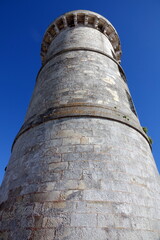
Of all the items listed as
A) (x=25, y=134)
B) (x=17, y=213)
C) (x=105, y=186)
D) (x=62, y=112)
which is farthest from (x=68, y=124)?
(x=17, y=213)

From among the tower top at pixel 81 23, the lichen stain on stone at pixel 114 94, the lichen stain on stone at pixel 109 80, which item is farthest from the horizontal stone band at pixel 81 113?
the tower top at pixel 81 23

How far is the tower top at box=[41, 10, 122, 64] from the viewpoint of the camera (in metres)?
8.39

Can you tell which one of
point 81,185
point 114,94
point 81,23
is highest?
point 81,23

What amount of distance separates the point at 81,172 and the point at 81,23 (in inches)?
301

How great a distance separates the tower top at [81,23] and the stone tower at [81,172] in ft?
14.3

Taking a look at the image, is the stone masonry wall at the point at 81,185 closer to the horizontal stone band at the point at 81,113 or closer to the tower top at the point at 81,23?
the horizontal stone band at the point at 81,113

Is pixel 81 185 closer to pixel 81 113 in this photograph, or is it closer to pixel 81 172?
pixel 81 172

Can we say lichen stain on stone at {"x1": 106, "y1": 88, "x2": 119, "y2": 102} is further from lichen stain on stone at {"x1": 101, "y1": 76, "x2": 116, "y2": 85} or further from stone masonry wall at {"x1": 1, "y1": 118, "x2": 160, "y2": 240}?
stone masonry wall at {"x1": 1, "y1": 118, "x2": 160, "y2": 240}

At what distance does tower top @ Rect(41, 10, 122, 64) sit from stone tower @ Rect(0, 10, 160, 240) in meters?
4.35

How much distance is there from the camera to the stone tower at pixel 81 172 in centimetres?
259

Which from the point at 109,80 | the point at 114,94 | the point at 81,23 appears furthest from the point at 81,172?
the point at 81,23

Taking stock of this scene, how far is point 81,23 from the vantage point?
8438mm

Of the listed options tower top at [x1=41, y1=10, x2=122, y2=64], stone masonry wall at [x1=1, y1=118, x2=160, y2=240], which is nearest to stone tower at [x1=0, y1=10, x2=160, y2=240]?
stone masonry wall at [x1=1, y1=118, x2=160, y2=240]

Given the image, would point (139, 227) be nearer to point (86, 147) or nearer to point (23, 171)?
point (86, 147)
